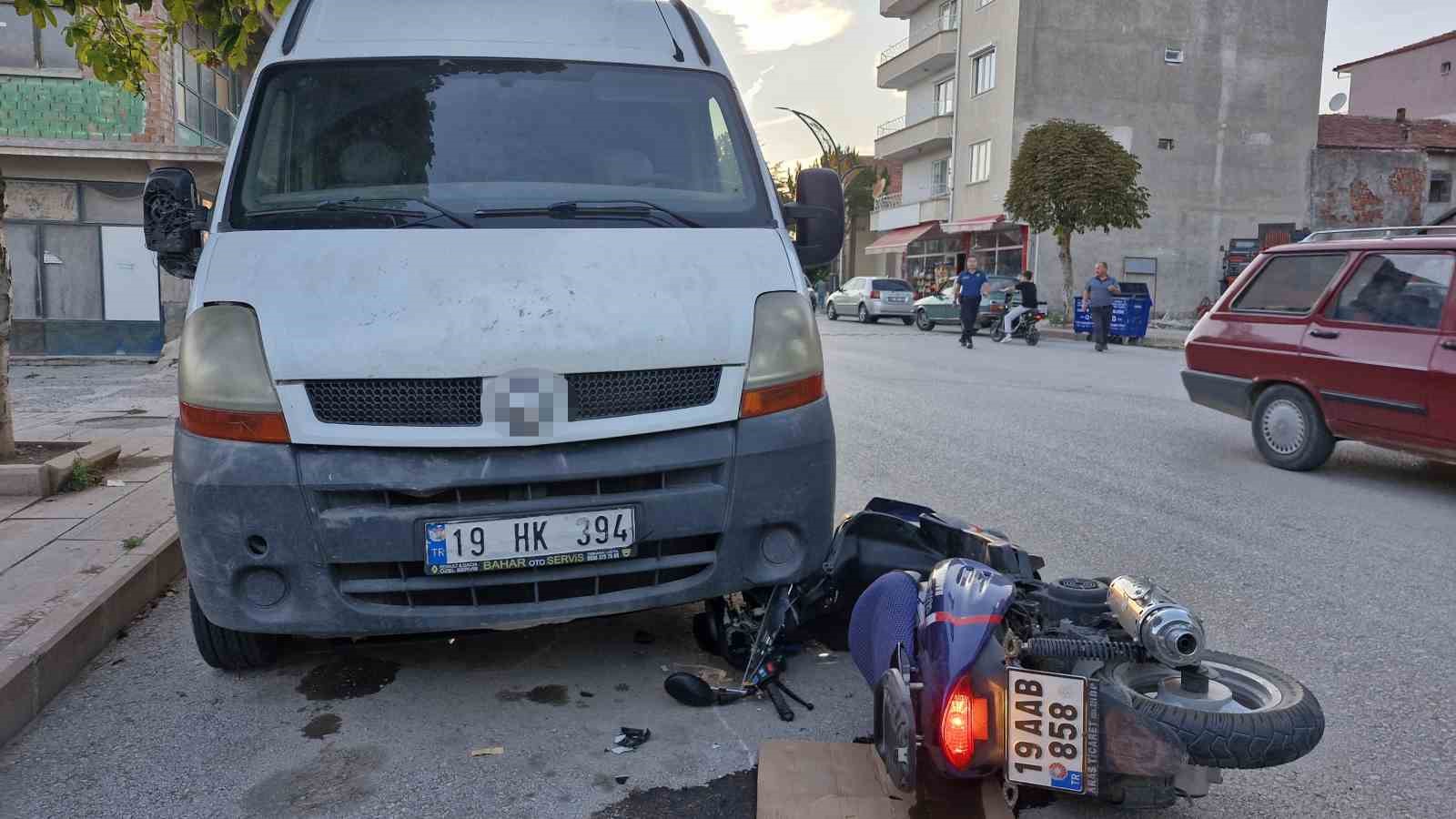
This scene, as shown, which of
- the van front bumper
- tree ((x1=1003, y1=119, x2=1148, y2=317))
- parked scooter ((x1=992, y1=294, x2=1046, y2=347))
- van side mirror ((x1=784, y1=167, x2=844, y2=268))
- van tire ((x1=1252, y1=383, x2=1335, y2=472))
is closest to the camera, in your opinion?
the van front bumper

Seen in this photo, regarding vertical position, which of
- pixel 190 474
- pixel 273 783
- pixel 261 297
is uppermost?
pixel 261 297

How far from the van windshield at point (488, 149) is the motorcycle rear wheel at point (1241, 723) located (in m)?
2.00

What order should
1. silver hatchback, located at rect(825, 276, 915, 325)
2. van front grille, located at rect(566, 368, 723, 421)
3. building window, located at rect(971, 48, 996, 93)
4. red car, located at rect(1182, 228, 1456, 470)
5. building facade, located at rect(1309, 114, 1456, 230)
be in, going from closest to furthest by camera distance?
van front grille, located at rect(566, 368, 723, 421) < red car, located at rect(1182, 228, 1456, 470) < silver hatchback, located at rect(825, 276, 915, 325) < building facade, located at rect(1309, 114, 1456, 230) < building window, located at rect(971, 48, 996, 93)

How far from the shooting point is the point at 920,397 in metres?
12.3

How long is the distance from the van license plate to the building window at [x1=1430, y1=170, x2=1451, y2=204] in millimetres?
46489

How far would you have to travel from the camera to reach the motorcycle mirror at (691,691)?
3396 millimetres

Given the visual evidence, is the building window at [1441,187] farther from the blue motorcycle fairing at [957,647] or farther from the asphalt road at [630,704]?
the blue motorcycle fairing at [957,647]

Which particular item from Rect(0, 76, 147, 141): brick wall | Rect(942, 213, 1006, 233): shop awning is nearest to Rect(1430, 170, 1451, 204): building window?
Rect(942, 213, 1006, 233): shop awning

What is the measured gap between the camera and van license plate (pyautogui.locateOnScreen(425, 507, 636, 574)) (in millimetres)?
3037

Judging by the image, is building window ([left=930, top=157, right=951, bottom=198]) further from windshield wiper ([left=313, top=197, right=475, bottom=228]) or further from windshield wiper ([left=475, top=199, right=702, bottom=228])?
windshield wiper ([left=313, top=197, right=475, bottom=228])

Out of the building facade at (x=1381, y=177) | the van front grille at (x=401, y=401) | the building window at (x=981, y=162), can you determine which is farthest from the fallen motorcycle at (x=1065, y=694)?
the building facade at (x=1381, y=177)

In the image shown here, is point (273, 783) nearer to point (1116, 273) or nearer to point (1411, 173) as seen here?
point (1116, 273)

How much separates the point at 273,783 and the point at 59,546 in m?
2.61

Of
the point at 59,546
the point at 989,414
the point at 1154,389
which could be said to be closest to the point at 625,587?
the point at 59,546
